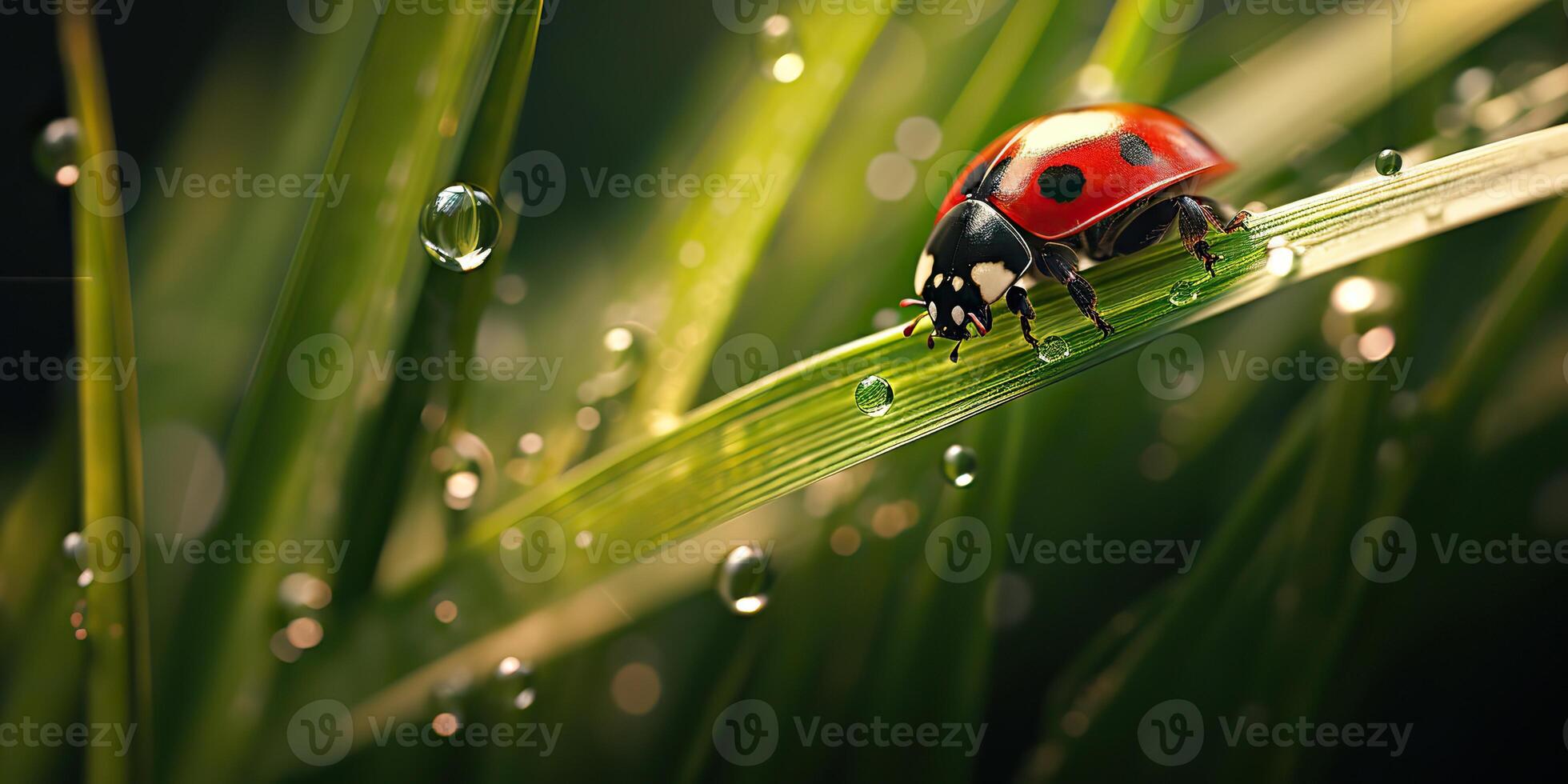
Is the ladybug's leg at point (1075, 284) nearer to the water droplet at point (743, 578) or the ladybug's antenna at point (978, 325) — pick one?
the ladybug's antenna at point (978, 325)

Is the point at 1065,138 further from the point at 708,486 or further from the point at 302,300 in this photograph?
the point at 302,300

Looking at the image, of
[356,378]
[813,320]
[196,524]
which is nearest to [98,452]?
[356,378]

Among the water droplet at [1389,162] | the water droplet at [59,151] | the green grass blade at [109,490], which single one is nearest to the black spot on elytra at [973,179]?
the water droplet at [1389,162]

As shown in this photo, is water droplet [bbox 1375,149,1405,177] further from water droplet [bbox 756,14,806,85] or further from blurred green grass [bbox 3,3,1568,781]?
water droplet [bbox 756,14,806,85]

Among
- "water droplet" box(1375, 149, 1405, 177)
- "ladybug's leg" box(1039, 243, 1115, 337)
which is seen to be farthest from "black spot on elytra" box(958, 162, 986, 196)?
"water droplet" box(1375, 149, 1405, 177)

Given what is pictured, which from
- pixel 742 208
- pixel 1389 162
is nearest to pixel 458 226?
pixel 742 208

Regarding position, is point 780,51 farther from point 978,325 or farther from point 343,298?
point 343,298
